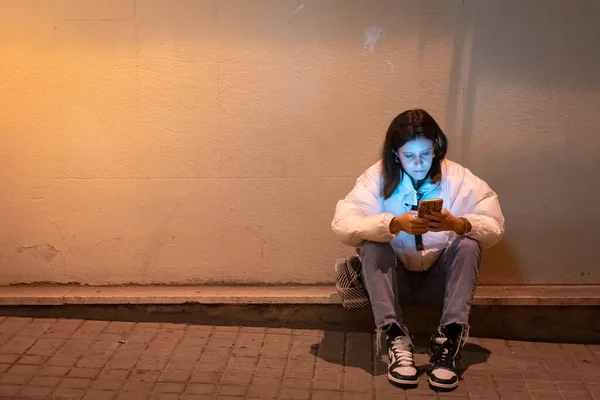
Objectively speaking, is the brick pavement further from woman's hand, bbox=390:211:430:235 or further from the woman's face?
the woman's face

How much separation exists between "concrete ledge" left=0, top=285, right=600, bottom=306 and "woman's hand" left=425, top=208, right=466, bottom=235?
84 cm

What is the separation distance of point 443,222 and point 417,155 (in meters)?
0.42

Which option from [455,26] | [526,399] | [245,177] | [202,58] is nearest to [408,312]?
[526,399]

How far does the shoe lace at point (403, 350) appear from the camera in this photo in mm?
3736

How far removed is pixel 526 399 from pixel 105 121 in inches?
124

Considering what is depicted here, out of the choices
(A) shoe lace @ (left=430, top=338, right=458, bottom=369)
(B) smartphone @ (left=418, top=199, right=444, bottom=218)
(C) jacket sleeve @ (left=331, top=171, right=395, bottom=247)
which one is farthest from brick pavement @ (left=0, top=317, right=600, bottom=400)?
(B) smartphone @ (left=418, top=199, right=444, bottom=218)

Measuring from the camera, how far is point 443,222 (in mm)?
3611

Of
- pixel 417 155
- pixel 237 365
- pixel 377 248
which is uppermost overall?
pixel 417 155

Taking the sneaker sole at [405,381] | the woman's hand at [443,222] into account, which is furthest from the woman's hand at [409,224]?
Answer: the sneaker sole at [405,381]

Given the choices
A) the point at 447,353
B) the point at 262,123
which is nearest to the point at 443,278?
the point at 447,353

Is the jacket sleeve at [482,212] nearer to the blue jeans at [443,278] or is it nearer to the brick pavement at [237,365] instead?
the blue jeans at [443,278]

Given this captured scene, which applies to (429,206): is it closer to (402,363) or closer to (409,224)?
(409,224)

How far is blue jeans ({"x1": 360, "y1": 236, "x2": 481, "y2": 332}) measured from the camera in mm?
3719

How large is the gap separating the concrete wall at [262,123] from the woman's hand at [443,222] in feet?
3.02
